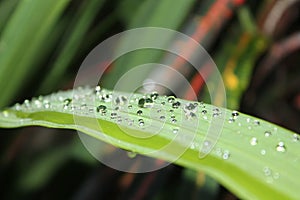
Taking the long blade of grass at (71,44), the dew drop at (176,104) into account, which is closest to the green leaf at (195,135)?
the dew drop at (176,104)

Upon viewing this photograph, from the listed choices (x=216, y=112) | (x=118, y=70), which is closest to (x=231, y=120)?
(x=216, y=112)

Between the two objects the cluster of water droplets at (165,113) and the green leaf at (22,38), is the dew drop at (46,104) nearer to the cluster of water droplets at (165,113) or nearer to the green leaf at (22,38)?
the cluster of water droplets at (165,113)

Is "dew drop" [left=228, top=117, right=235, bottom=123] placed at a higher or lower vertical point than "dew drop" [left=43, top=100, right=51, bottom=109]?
higher

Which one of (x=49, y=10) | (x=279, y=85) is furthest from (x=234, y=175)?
(x=279, y=85)

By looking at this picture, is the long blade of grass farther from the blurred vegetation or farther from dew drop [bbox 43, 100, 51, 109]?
dew drop [bbox 43, 100, 51, 109]

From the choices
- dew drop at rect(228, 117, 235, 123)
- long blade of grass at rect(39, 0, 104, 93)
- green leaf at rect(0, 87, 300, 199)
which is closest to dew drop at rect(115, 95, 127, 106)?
green leaf at rect(0, 87, 300, 199)
